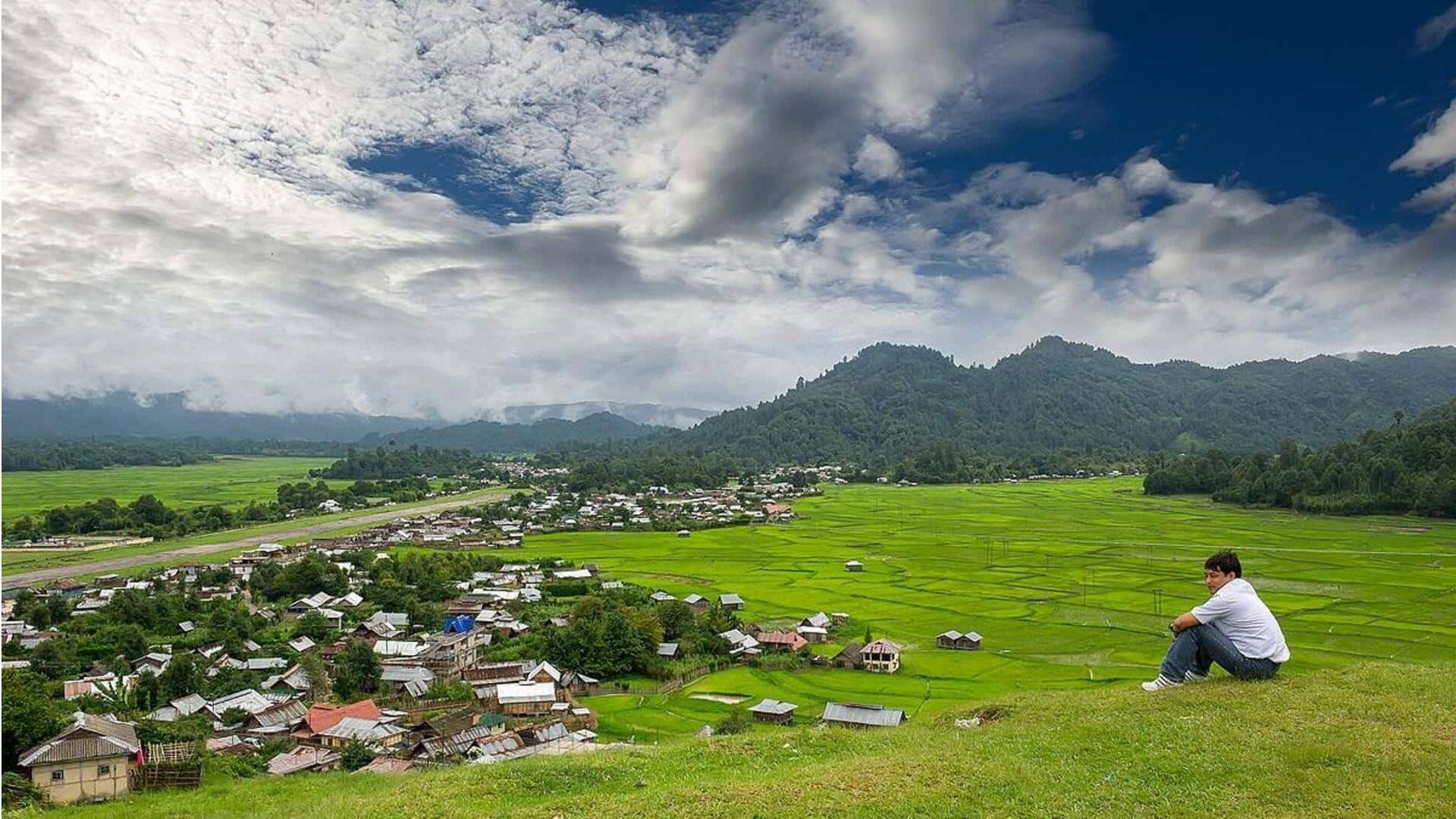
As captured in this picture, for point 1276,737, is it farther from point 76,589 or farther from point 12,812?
point 76,589

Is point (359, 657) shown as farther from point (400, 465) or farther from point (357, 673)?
point (400, 465)

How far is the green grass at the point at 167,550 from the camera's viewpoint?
57312mm

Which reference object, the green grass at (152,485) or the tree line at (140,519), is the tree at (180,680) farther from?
the green grass at (152,485)

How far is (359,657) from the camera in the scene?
29.5 meters

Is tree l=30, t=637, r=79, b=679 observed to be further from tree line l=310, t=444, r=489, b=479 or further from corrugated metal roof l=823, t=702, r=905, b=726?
tree line l=310, t=444, r=489, b=479

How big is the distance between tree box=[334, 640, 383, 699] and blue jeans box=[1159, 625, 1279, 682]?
26.9 m

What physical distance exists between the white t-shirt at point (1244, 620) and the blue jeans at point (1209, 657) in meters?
0.08

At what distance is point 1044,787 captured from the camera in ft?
28.0

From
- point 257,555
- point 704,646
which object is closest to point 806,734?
point 704,646

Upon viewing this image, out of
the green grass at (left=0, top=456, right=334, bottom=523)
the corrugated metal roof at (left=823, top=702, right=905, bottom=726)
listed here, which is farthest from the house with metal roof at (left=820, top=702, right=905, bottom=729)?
the green grass at (left=0, top=456, right=334, bottom=523)

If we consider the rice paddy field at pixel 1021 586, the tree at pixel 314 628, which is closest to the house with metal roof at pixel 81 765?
the rice paddy field at pixel 1021 586

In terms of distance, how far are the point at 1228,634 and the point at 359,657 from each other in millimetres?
28261

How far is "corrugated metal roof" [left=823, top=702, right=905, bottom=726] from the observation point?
2223 cm

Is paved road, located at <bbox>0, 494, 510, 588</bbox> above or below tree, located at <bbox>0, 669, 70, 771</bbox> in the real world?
below
